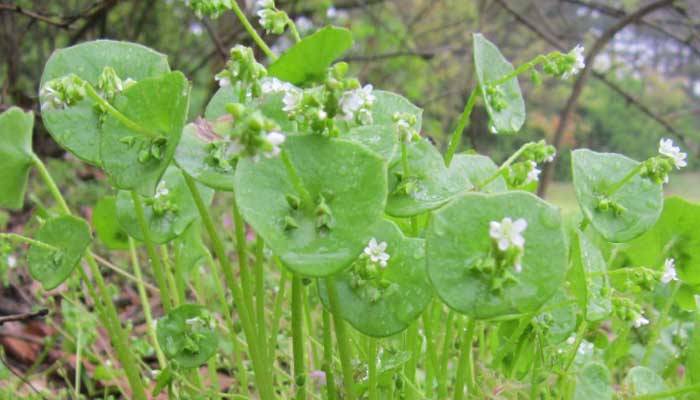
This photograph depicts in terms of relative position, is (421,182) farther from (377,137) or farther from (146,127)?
(146,127)

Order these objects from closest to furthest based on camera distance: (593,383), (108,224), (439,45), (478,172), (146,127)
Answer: (146,127)
(593,383)
(478,172)
(108,224)
(439,45)

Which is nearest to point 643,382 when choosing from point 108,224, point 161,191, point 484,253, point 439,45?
point 484,253

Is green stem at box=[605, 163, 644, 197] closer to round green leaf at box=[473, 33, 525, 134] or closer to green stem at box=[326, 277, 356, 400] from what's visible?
round green leaf at box=[473, 33, 525, 134]

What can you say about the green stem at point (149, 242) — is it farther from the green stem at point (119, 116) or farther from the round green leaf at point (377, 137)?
the round green leaf at point (377, 137)

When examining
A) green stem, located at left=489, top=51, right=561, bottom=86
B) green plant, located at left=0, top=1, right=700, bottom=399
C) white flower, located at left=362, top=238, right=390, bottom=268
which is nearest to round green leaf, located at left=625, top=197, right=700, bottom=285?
green plant, located at left=0, top=1, right=700, bottom=399

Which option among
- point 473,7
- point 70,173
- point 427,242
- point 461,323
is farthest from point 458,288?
point 473,7

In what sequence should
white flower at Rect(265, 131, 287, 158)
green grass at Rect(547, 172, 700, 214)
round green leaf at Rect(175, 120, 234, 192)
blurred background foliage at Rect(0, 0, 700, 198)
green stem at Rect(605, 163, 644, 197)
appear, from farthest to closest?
1. green grass at Rect(547, 172, 700, 214)
2. blurred background foliage at Rect(0, 0, 700, 198)
3. green stem at Rect(605, 163, 644, 197)
4. round green leaf at Rect(175, 120, 234, 192)
5. white flower at Rect(265, 131, 287, 158)
